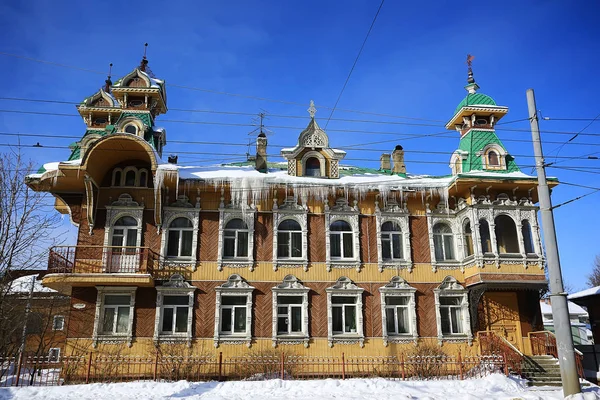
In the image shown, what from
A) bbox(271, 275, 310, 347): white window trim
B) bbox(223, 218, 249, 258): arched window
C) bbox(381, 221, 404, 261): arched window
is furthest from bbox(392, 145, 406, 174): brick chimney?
bbox(223, 218, 249, 258): arched window

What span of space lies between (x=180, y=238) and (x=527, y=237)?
15709 millimetres

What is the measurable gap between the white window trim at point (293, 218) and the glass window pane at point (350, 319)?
2627mm

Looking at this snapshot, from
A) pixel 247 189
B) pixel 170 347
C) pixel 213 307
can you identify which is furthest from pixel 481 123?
pixel 170 347

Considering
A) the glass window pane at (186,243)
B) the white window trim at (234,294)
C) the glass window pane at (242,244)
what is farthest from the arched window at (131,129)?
the white window trim at (234,294)

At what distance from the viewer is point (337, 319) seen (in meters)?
21.0

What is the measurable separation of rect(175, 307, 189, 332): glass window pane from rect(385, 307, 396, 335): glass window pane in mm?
8769

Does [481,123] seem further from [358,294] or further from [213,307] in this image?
[213,307]

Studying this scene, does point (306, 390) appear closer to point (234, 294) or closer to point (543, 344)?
point (234, 294)

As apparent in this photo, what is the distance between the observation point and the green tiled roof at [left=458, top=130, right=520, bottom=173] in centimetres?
2317

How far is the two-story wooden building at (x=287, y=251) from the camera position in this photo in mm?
19828

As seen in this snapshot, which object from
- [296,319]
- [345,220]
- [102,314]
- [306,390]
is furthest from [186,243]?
[306,390]

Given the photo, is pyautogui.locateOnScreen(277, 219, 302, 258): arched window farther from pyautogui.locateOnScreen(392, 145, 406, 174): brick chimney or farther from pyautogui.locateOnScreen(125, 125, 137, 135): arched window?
pyautogui.locateOnScreen(125, 125, 137, 135): arched window

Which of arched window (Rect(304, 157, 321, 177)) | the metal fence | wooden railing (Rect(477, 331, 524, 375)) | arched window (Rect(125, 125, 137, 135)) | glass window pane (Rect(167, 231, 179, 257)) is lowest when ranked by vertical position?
the metal fence

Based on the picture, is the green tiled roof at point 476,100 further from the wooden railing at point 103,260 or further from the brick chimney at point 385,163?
the wooden railing at point 103,260
